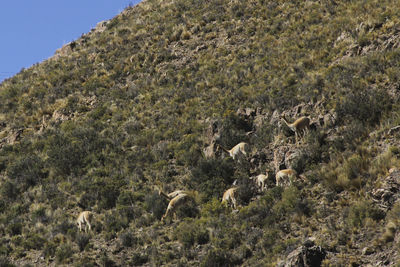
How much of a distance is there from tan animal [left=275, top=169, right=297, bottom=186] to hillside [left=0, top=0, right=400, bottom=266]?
1.27 ft

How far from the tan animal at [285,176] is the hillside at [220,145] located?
386 millimetres

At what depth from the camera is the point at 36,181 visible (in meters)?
21.1

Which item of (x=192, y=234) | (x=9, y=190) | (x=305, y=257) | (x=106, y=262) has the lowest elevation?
(x=305, y=257)

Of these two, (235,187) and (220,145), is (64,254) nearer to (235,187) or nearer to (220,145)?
(235,187)

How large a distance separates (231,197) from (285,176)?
1.98 metres

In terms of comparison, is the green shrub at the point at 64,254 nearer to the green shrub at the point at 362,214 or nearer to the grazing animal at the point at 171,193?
the grazing animal at the point at 171,193

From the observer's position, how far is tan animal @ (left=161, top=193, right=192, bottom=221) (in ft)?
49.8

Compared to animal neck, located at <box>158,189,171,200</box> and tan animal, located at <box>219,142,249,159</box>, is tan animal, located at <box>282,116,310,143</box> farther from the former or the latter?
animal neck, located at <box>158,189,171,200</box>

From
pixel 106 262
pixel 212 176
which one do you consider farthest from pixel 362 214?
pixel 106 262

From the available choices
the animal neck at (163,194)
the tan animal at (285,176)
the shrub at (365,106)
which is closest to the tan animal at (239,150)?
the tan animal at (285,176)

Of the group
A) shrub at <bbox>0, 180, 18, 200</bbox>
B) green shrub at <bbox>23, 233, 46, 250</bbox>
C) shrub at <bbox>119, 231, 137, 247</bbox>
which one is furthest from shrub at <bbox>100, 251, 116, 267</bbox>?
shrub at <bbox>0, 180, 18, 200</bbox>

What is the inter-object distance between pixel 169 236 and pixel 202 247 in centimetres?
158

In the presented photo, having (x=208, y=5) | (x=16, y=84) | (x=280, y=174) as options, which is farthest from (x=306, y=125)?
(x=16, y=84)

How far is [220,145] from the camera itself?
18.3m
